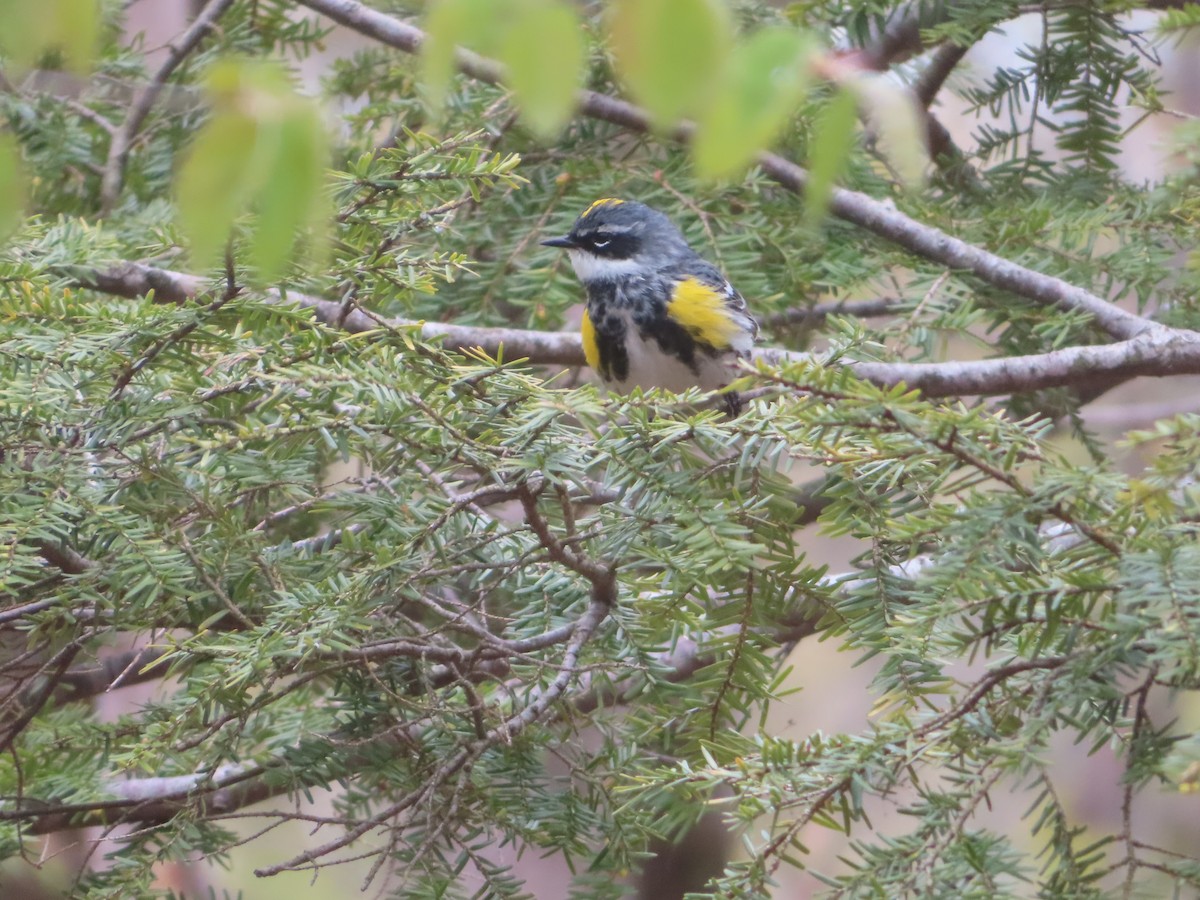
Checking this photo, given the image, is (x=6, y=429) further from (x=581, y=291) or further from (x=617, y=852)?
(x=581, y=291)

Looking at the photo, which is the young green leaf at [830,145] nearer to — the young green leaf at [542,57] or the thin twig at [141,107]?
the young green leaf at [542,57]

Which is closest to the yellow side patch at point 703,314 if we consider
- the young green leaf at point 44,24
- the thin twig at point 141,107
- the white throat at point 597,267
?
the white throat at point 597,267

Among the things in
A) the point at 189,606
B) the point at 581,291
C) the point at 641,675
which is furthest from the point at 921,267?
the point at 189,606

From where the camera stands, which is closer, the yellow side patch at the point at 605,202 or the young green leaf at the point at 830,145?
the young green leaf at the point at 830,145

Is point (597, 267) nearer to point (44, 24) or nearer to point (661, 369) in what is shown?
point (661, 369)

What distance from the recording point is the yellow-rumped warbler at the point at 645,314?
3.20 metres

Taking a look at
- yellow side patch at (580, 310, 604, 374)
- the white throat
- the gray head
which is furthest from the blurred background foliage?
yellow side patch at (580, 310, 604, 374)

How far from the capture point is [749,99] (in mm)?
704

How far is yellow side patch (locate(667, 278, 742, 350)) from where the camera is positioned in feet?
10.4

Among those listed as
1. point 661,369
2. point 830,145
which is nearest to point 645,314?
point 661,369

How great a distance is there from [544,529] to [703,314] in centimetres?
191

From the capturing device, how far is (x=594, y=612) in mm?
1648

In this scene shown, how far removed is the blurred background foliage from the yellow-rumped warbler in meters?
0.36

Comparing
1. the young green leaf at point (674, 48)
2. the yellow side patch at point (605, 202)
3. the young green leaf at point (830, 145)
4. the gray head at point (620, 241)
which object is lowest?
the gray head at point (620, 241)
